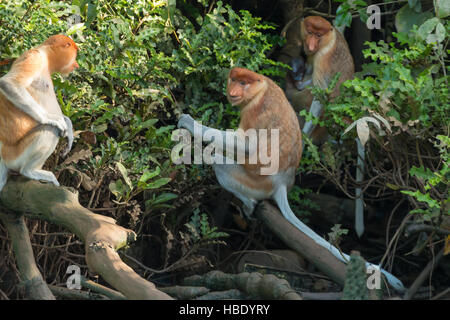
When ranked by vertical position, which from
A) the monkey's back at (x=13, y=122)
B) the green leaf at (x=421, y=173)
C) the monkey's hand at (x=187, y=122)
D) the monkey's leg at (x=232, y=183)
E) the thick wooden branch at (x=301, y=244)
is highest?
the monkey's back at (x=13, y=122)

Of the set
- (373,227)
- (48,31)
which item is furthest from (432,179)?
(48,31)

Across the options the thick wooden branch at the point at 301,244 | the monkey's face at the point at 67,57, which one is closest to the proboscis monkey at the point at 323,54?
the thick wooden branch at the point at 301,244

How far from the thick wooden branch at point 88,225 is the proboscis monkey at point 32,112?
0.09 metres

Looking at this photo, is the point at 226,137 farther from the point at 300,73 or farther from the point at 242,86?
the point at 300,73

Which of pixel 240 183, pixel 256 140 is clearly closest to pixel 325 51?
pixel 256 140

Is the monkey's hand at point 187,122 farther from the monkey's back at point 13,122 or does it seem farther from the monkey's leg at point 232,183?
the monkey's back at point 13,122

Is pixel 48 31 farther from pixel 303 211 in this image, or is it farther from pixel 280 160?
pixel 303 211

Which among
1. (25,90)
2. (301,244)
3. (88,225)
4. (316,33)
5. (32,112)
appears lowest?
(301,244)

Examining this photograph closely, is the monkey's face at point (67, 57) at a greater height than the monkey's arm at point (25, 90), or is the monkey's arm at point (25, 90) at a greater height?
the monkey's face at point (67, 57)

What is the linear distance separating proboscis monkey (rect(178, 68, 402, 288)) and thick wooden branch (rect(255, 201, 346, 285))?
6 cm

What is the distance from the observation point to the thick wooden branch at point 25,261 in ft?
11.2

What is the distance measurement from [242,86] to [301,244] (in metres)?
1.12

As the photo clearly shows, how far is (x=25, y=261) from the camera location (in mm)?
3625
